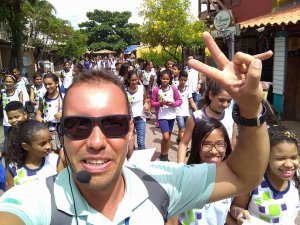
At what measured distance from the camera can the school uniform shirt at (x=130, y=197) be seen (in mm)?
1255

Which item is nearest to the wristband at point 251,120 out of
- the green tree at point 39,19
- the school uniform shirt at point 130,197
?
the school uniform shirt at point 130,197

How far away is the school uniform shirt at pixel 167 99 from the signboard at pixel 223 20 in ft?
5.63

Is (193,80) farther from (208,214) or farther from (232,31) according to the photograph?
(208,214)

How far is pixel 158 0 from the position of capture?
1684 centimetres

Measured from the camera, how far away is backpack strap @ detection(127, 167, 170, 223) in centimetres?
144

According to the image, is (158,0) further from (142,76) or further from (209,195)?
(209,195)

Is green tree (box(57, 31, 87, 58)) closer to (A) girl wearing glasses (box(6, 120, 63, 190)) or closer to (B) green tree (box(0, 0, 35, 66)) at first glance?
(B) green tree (box(0, 0, 35, 66))

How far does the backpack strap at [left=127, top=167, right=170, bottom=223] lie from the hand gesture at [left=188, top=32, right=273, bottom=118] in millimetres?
466

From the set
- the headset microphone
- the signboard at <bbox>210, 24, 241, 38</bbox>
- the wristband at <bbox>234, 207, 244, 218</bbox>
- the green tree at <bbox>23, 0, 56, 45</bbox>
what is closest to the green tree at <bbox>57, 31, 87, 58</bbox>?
the green tree at <bbox>23, 0, 56, 45</bbox>

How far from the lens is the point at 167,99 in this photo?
6.14 metres

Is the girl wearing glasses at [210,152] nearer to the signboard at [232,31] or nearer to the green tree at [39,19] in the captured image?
the signboard at [232,31]

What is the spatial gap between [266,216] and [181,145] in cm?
131

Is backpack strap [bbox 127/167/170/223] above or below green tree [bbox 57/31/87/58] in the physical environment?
below

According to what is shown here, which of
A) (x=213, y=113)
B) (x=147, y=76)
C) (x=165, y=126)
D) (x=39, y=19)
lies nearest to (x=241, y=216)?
(x=213, y=113)
